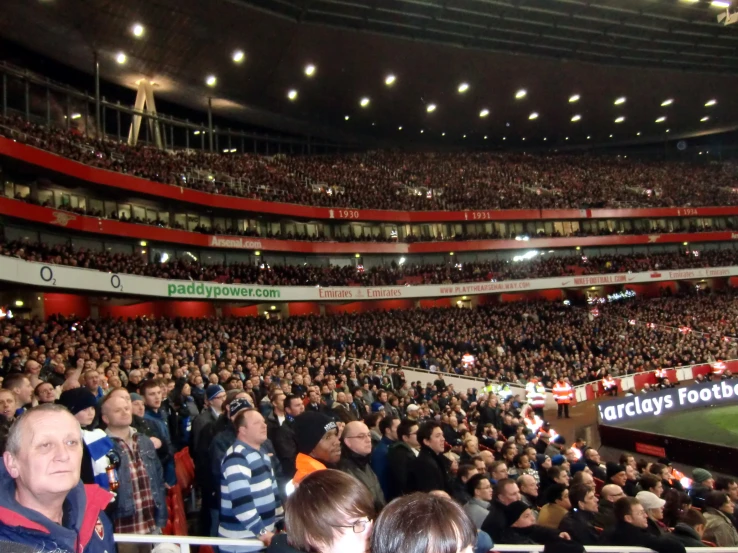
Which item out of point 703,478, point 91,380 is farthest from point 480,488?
point 703,478

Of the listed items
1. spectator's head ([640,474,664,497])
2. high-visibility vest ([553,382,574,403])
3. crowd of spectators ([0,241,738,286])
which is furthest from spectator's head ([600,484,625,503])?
crowd of spectators ([0,241,738,286])

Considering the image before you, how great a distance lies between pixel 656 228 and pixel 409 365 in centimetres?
3014

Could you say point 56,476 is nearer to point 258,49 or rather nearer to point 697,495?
point 697,495

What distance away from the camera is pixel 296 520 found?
2.04 meters

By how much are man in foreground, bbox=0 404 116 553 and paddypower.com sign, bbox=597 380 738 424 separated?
16975 mm

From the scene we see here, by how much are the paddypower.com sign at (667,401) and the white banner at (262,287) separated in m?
15.7

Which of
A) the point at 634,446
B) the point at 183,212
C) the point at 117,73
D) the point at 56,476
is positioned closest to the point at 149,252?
the point at 183,212

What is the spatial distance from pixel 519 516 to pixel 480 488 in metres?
0.67

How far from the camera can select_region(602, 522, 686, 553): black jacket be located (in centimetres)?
429

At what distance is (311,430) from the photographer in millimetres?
4301

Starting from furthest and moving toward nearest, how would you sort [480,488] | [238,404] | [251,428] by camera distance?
[480,488], [238,404], [251,428]

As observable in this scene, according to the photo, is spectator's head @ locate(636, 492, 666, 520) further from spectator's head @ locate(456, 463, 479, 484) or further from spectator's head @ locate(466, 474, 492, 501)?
spectator's head @ locate(466, 474, 492, 501)

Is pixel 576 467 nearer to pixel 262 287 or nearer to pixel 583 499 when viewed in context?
pixel 583 499

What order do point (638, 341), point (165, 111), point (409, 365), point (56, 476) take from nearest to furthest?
point (56, 476) → point (409, 365) → point (638, 341) → point (165, 111)
